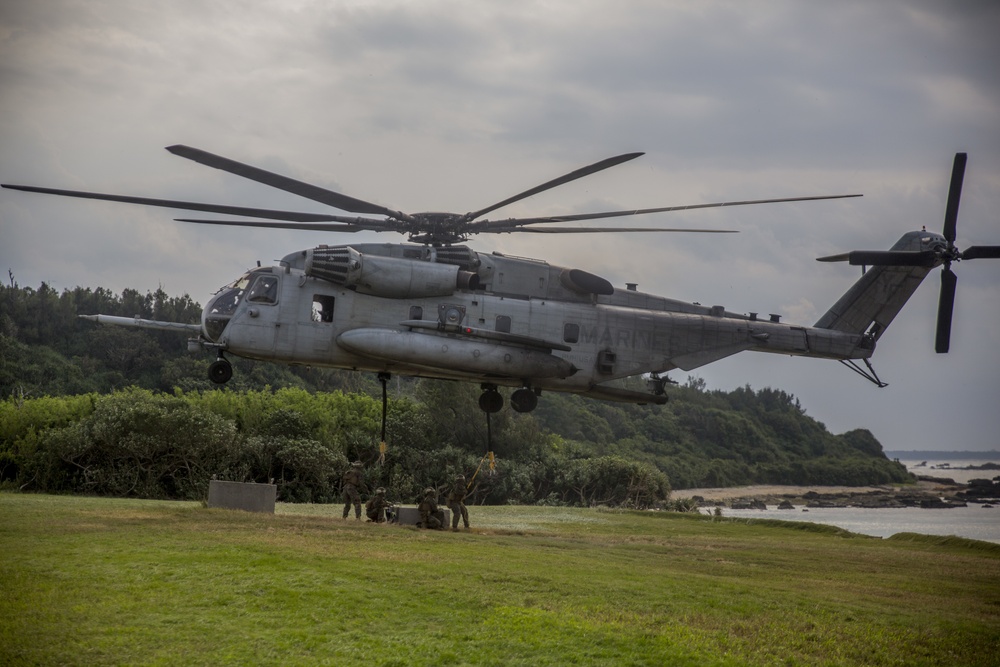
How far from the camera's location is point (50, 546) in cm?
1532

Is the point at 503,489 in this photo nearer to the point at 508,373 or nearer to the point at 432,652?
the point at 508,373

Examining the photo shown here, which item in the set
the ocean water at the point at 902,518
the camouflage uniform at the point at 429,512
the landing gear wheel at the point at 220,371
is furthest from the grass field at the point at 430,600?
the ocean water at the point at 902,518

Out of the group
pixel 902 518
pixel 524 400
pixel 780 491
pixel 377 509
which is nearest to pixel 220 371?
pixel 377 509

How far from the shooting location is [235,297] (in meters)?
21.1

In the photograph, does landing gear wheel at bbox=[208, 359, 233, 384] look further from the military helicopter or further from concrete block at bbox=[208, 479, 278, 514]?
concrete block at bbox=[208, 479, 278, 514]

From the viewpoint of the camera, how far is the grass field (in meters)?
11.8

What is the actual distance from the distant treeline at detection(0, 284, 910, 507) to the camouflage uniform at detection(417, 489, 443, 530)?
1382 cm

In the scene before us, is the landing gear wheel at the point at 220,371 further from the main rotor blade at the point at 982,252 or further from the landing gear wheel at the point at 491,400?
the main rotor blade at the point at 982,252

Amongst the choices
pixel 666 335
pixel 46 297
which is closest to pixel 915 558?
pixel 666 335

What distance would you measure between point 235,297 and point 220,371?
1589 millimetres

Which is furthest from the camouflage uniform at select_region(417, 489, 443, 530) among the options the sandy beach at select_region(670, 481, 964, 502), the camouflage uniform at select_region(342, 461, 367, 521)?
the sandy beach at select_region(670, 481, 964, 502)

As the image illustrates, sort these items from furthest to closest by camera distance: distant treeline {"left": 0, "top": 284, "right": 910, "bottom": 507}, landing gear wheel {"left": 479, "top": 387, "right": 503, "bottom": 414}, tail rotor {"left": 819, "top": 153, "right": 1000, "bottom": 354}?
1. distant treeline {"left": 0, "top": 284, "right": 910, "bottom": 507}
2. landing gear wheel {"left": 479, "top": 387, "right": 503, "bottom": 414}
3. tail rotor {"left": 819, "top": 153, "right": 1000, "bottom": 354}

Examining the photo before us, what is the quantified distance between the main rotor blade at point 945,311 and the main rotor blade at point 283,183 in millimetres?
12196

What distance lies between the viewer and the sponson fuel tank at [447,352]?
20.7 meters
